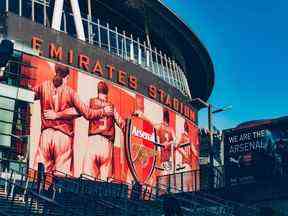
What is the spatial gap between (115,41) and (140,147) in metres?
9.65

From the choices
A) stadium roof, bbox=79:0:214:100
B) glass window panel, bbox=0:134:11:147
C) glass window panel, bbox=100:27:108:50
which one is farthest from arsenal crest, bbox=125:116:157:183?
glass window panel, bbox=0:134:11:147

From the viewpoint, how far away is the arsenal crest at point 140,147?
44812 millimetres

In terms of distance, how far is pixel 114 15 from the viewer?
5166cm

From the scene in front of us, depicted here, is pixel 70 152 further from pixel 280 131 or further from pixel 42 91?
pixel 280 131

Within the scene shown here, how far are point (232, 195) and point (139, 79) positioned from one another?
12.6 meters

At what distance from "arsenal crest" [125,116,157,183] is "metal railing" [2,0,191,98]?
19.8 feet

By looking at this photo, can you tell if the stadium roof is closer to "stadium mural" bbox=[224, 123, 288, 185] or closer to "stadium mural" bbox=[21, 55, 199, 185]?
"stadium mural" bbox=[21, 55, 199, 185]

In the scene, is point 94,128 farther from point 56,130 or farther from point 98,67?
point 98,67

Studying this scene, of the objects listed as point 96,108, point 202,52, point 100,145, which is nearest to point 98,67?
point 96,108

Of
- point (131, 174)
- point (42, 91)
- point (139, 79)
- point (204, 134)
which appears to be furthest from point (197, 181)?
point (204, 134)

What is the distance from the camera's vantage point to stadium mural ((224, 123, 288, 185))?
4400cm

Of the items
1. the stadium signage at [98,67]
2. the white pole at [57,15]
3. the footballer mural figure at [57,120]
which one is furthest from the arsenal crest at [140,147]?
the white pole at [57,15]

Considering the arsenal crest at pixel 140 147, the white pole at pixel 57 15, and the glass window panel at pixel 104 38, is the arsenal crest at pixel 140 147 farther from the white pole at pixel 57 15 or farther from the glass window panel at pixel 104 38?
the white pole at pixel 57 15

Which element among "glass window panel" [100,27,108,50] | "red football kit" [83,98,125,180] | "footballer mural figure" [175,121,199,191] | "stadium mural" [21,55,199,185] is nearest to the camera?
"stadium mural" [21,55,199,185]
